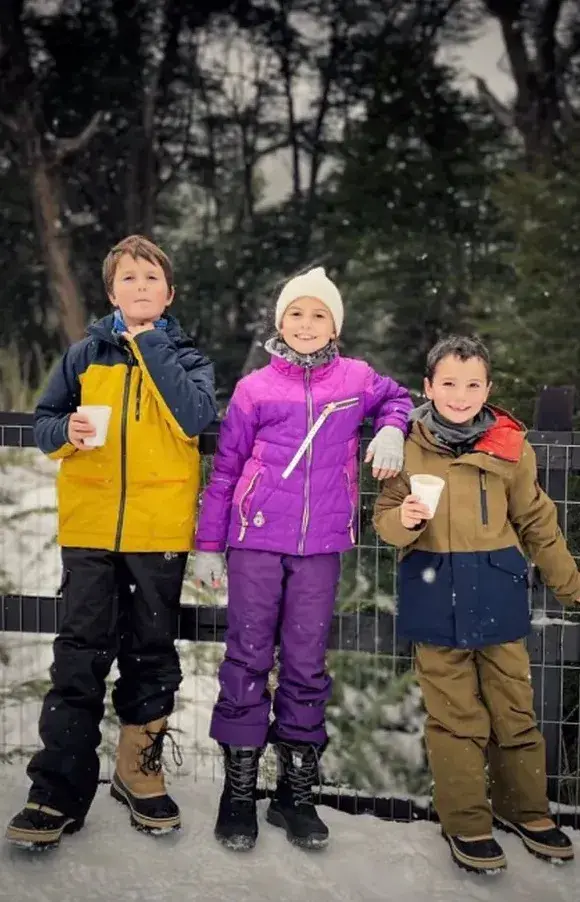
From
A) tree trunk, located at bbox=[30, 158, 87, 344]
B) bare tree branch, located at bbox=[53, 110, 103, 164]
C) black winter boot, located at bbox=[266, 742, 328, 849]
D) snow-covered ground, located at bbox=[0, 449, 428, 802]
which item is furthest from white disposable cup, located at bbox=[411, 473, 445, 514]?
tree trunk, located at bbox=[30, 158, 87, 344]

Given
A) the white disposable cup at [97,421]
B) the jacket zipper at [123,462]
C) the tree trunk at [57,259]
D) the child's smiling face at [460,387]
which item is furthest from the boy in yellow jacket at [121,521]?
the tree trunk at [57,259]

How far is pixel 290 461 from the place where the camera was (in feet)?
9.69

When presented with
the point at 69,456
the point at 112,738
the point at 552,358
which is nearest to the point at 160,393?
the point at 69,456

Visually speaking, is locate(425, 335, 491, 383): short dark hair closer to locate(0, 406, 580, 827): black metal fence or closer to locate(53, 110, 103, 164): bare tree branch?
locate(0, 406, 580, 827): black metal fence

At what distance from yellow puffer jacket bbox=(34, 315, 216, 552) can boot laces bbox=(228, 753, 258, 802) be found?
2.42ft

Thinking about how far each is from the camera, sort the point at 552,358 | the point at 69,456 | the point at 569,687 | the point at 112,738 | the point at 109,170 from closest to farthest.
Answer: the point at 69,456 → the point at 569,687 → the point at 112,738 → the point at 552,358 → the point at 109,170

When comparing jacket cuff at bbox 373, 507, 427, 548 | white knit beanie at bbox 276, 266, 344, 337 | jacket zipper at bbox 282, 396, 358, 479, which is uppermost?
white knit beanie at bbox 276, 266, 344, 337

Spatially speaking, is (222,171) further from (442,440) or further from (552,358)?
(442,440)

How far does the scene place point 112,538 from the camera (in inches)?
116

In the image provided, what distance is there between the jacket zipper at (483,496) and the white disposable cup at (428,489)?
A: 0.27 meters

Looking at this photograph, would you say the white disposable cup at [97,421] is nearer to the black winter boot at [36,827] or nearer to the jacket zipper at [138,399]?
the jacket zipper at [138,399]

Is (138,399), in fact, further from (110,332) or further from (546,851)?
(546,851)

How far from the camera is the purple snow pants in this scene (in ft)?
9.77

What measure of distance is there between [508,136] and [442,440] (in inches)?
422
